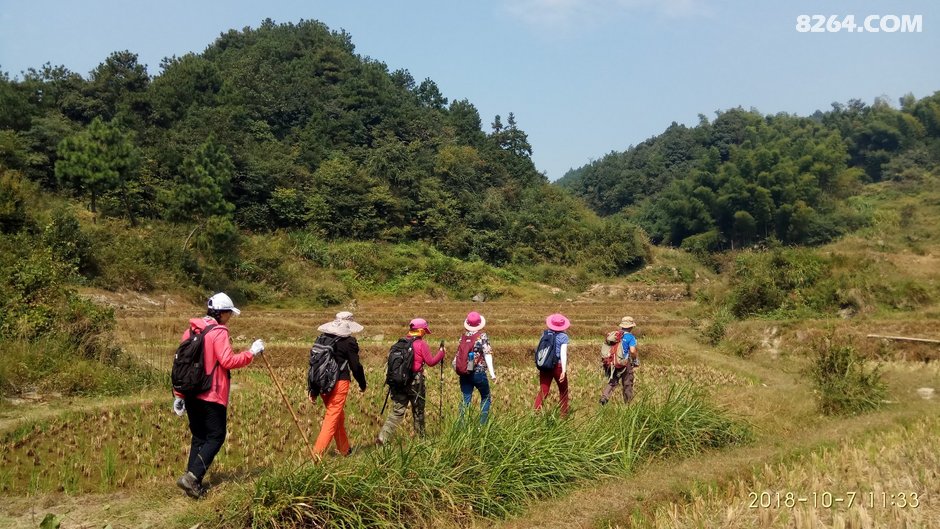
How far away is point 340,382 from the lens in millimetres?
7172

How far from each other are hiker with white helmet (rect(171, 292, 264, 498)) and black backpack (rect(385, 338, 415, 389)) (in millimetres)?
1895

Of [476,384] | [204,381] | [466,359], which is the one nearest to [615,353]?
[476,384]

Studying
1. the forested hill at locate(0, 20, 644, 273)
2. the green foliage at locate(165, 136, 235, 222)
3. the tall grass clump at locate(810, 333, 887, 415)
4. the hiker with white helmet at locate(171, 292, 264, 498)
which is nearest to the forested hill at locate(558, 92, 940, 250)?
the forested hill at locate(0, 20, 644, 273)

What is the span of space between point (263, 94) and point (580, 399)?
43944 mm

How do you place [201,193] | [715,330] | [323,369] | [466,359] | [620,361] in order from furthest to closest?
[201,193]
[715,330]
[620,361]
[466,359]
[323,369]

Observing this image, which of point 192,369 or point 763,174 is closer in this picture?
point 192,369

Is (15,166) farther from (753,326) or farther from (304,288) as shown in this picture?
(753,326)

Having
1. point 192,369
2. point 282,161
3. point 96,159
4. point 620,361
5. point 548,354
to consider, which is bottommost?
point 620,361

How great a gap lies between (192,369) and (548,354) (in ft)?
15.0

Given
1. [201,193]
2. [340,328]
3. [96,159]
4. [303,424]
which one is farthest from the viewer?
[201,193]

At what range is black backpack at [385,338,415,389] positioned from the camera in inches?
309

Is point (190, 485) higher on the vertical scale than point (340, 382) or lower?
lower

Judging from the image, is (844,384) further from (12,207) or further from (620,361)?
(12,207)

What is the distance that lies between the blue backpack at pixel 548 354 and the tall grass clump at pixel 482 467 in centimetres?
103
